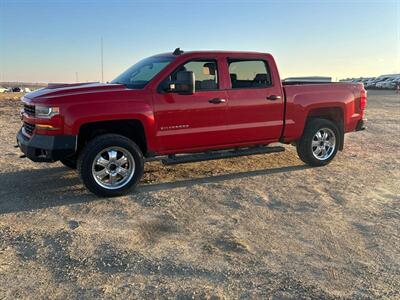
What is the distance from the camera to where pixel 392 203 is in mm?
5645

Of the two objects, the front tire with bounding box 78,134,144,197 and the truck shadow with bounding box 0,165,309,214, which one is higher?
the front tire with bounding box 78,134,144,197

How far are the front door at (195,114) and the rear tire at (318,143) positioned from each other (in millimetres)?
1734

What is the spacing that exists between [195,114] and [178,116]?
279 mm

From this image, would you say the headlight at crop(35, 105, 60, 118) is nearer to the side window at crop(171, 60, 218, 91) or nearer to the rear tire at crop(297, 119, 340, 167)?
the side window at crop(171, 60, 218, 91)

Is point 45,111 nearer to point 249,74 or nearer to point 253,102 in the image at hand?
point 253,102

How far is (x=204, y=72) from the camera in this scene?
648 centimetres

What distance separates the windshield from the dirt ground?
1488 mm

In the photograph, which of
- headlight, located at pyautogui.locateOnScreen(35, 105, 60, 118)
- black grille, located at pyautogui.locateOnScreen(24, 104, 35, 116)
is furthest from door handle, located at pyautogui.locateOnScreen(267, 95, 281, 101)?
black grille, located at pyautogui.locateOnScreen(24, 104, 35, 116)

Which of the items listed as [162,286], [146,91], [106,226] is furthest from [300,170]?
[162,286]

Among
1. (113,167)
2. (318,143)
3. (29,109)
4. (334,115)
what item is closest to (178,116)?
(113,167)

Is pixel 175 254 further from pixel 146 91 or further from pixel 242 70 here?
pixel 242 70

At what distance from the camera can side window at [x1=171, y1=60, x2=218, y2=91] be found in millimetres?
6328

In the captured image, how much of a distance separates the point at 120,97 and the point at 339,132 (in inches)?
165

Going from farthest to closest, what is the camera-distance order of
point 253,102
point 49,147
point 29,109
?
1. point 253,102
2. point 29,109
3. point 49,147
